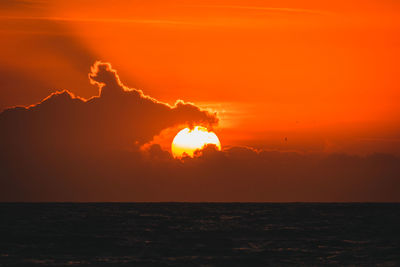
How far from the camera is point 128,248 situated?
66.1 meters

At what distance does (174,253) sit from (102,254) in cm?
718

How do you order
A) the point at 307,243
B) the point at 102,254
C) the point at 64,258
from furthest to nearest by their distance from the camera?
the point at 307,243
the point at 102,254
the point at 64,258

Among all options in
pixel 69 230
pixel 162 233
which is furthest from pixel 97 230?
pixel 162 233

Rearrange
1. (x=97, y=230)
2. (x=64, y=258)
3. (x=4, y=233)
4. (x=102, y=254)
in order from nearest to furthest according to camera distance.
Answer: (x=64, y=258) < (x=102, y=254) < (x=4, y=233) < (x=97, y=230)

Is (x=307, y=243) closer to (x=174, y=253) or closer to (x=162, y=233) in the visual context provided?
(x=174, y=253)

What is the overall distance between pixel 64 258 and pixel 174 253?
11224 mm

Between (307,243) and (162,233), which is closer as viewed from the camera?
(307,243)

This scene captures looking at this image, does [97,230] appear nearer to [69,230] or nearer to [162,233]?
[69,230]

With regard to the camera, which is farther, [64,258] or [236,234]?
[236,234]

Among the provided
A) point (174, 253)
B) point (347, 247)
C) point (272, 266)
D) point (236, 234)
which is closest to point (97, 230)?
point (236, 234)

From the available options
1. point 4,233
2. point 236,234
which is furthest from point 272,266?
point 4,233

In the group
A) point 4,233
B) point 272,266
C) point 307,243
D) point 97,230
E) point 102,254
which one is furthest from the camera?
point 97,230

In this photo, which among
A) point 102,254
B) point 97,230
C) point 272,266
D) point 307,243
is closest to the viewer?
point 272,266

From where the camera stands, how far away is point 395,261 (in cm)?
5406
